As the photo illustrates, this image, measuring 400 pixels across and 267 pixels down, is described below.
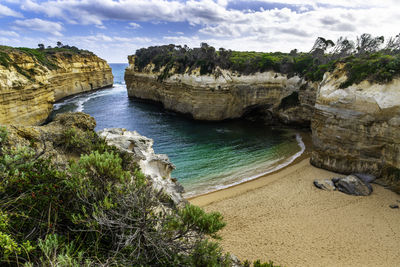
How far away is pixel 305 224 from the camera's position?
12.6 meters

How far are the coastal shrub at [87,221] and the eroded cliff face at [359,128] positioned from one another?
16118 mm

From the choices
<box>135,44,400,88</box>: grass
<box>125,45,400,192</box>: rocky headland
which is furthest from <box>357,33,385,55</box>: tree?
<box>125,45,400,192</box>: rocky headland

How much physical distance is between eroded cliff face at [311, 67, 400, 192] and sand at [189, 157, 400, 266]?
187 cm

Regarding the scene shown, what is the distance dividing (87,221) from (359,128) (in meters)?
19.1

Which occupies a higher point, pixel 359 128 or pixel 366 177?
pixel 359 128

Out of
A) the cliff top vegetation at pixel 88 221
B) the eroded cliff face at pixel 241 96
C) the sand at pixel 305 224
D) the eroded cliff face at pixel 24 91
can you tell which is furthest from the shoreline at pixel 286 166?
the eroded cliff face at pixel 24 91

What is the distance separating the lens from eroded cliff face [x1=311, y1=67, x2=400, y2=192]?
14.8 metres

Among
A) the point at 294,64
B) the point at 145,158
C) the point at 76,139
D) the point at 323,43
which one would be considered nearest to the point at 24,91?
the point at 145,158

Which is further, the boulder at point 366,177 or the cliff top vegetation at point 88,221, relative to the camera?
the boulder at point 366,177

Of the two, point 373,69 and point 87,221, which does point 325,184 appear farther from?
point 87,221

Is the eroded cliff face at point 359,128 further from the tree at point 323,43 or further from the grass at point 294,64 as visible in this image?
the tree at point 323,43

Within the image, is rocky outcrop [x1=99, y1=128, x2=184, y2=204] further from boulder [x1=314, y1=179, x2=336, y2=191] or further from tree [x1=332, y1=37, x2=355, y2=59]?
tree [x1=332, y1=37, x2=355, y2=59]

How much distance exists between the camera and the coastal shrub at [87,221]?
4188 mm

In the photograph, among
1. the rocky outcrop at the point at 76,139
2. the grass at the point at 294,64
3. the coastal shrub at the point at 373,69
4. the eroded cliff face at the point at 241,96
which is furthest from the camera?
the eroded cliff face at the point at 241,96
